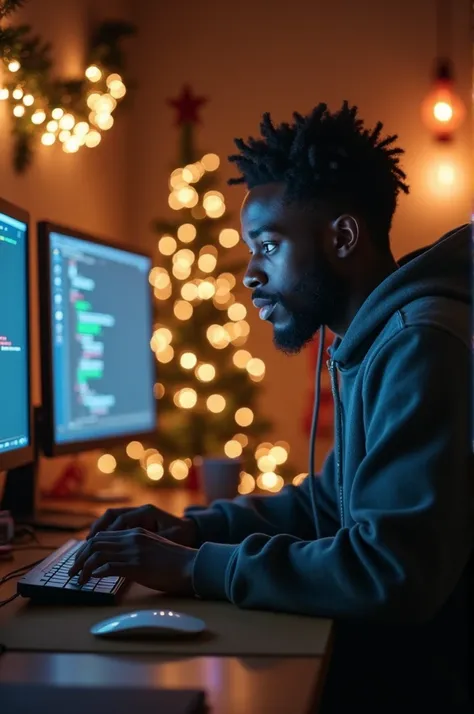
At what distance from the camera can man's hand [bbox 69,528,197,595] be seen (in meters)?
1.05

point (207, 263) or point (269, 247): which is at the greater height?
point (207, 263)

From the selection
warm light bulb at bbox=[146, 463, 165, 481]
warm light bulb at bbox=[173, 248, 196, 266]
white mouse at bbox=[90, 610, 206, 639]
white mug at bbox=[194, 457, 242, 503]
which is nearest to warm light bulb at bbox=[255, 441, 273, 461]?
warm light bulb at bbox=[146, 463, 165, 481]

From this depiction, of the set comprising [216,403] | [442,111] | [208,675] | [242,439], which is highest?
[442,111]

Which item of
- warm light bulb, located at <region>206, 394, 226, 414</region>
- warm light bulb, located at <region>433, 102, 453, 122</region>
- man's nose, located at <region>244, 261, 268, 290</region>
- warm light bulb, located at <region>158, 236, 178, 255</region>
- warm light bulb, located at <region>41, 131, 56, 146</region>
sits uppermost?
warm light bulb, located at <region>433, 102, 453, 122</region>

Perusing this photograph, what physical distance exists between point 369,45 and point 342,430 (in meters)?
2.29

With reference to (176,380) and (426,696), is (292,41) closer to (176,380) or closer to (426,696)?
(176,380)

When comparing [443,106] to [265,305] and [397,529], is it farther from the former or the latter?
[397,529]

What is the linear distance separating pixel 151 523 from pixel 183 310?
1.61m

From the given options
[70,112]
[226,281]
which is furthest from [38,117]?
[226,281]

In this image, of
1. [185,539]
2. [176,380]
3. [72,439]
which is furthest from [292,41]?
[185,539]

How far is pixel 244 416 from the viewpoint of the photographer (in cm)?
287

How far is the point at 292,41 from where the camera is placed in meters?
3.29

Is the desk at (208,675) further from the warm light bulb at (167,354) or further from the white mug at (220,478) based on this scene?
the warm light bulb at (167,354)

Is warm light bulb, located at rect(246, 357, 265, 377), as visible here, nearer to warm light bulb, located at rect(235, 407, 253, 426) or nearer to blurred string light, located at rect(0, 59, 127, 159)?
warm light bulb, located at rect(235, 407, 253, 426)
